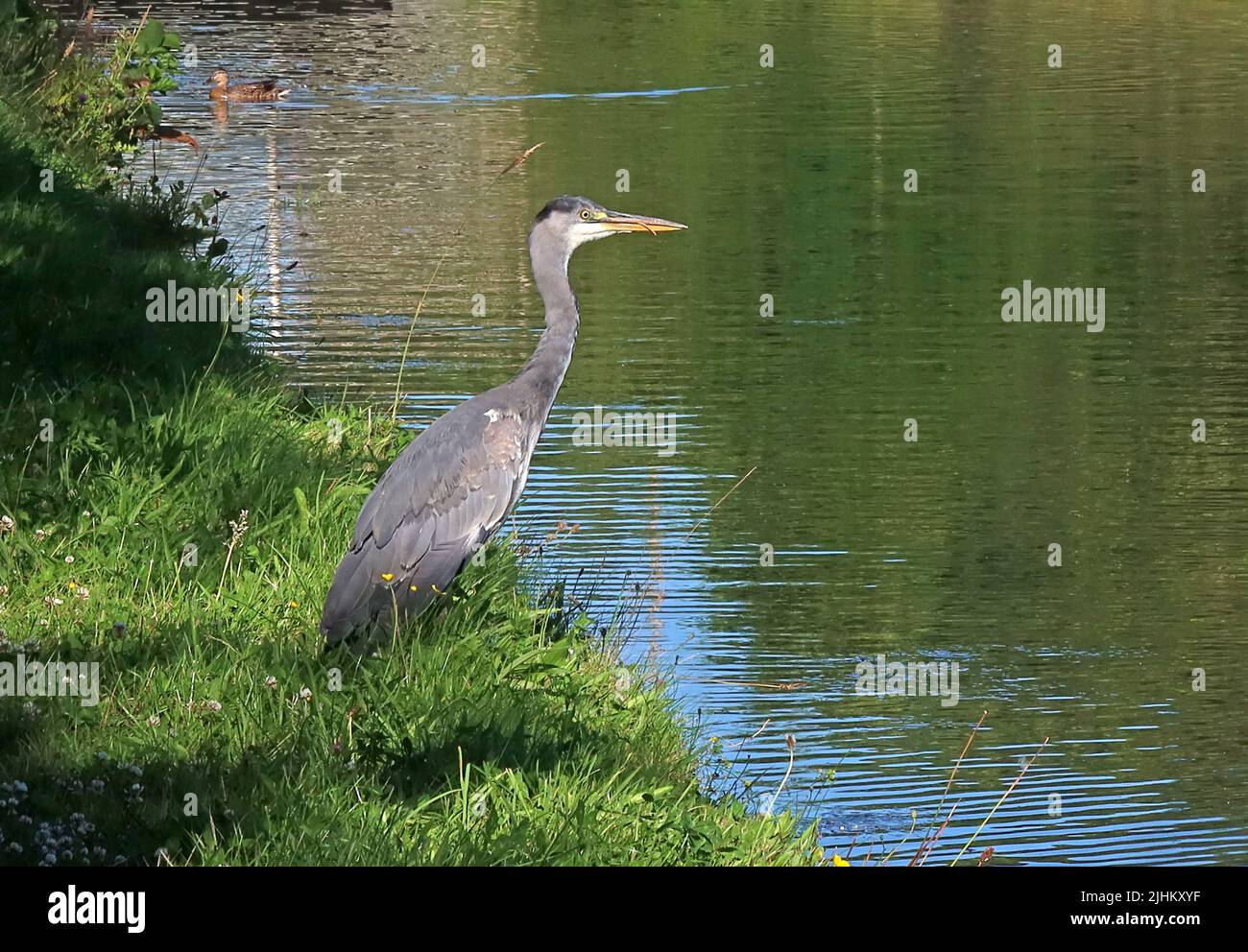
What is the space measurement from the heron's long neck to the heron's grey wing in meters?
0.33

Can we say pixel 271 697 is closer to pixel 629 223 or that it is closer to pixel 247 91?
pixel 629 223

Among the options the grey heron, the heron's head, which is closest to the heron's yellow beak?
the heron's head

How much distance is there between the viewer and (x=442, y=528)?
24.1 feet

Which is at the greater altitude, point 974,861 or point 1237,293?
point 1237,293

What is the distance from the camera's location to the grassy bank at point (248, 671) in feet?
19.3

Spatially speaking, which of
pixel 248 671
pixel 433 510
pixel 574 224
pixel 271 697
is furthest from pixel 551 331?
pixel 271 697

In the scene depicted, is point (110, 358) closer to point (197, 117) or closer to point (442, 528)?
point (442, 528)

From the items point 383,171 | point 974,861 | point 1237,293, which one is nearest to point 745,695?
point 974,861

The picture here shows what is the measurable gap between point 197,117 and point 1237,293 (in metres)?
15.0

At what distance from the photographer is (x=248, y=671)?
695 centimetres

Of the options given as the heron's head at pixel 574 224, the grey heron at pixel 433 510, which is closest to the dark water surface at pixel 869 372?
the grey heron at pixel 433 510

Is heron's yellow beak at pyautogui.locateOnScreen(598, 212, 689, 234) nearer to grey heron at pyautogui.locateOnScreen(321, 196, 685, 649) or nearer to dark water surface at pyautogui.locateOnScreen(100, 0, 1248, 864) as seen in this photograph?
grey heron at pyautogui.locateOnScreen(321, 196, 685, 649)

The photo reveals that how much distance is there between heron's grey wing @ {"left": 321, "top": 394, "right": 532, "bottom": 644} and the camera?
23.5ft

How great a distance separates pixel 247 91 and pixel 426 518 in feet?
70.4
